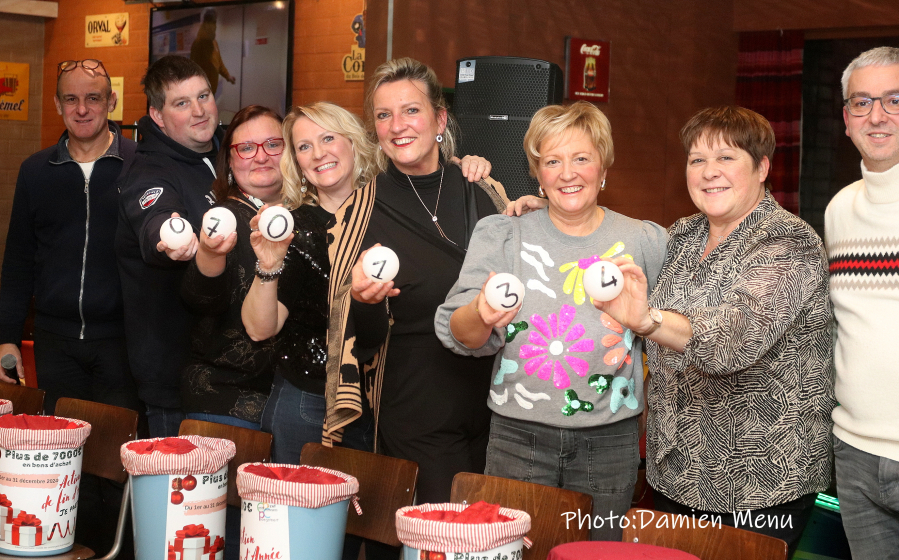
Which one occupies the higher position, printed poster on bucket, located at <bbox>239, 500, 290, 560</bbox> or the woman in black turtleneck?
the woman in black turtleneck

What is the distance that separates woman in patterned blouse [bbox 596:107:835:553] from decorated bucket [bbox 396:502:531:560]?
50 centimetres

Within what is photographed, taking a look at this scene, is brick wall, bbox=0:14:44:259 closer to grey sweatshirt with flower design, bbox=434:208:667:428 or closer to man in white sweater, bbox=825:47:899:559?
grey sweatshirt with flower design, bbox=434:208:667:428

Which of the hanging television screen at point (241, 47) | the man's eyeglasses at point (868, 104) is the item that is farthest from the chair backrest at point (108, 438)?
the hanging television screen at point (241, 47)

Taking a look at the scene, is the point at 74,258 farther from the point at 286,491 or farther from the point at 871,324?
the point at 871,324

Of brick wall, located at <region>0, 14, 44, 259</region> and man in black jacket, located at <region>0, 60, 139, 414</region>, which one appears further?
brick wall, located at <region>0, 14, 44, 259</region>

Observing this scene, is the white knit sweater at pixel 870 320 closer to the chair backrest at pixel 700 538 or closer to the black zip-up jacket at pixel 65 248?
the chair backrest at pixel 700 538

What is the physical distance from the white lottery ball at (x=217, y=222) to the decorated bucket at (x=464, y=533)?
0.94m

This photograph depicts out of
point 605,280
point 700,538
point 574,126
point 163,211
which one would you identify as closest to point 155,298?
point 163,211

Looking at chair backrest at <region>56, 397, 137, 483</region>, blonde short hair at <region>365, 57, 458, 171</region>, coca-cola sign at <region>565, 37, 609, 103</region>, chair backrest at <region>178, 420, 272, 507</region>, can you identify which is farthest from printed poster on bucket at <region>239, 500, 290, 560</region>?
coca-cola sign at <region>565, 37, 609, 103</region>

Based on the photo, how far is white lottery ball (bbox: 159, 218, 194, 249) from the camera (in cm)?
209

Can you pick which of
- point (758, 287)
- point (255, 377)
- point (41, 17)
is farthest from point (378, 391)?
point (41, 17)

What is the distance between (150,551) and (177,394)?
102 cm

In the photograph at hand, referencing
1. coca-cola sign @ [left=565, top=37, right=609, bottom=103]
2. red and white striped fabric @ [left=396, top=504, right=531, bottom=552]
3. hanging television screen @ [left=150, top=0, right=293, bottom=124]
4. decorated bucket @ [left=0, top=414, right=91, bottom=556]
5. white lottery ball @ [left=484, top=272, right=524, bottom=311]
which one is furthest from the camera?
coca-cola sign @ [left=565, top=37, right=609, bottom=103]

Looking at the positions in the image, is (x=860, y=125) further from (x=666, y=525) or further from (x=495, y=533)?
(x=495, y=533)
